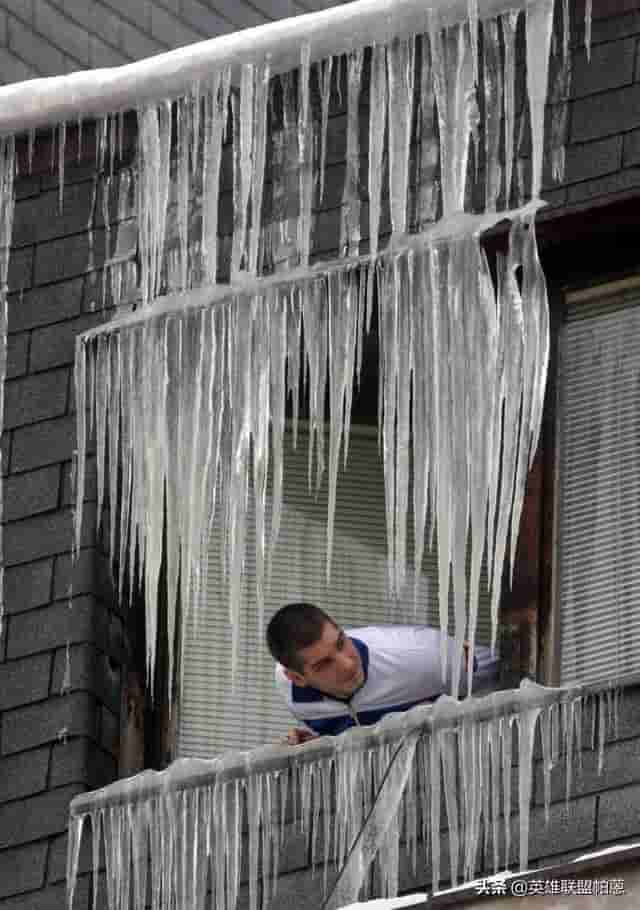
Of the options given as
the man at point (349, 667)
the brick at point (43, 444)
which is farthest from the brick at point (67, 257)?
the man at point (349, 667)

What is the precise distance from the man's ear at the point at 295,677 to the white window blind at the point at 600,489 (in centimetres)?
88

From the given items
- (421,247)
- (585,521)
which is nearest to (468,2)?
(421,247)


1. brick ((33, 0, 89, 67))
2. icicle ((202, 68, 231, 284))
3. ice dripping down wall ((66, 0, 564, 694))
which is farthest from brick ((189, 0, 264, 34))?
icicle ((202, 68, 231, 284))

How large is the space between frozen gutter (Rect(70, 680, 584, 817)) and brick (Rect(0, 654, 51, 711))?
17.3 inches

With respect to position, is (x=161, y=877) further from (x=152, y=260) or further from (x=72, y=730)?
(x=152, y=260)

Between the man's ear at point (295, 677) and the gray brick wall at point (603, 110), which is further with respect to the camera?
the gray brick wall at point (603, 110)

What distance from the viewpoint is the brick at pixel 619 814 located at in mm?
11391

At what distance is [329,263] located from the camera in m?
12.9

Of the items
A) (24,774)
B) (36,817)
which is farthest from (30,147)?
(36,817)

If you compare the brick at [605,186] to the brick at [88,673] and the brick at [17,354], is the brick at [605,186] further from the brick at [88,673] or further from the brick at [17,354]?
the brick at [88,673]

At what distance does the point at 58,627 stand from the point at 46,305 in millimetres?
1301

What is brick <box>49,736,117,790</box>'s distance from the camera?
12.5 meters

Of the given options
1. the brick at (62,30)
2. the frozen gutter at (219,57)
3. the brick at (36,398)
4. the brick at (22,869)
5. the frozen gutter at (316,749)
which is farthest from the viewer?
the brick at (62,30)

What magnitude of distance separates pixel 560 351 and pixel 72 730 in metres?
2.02
